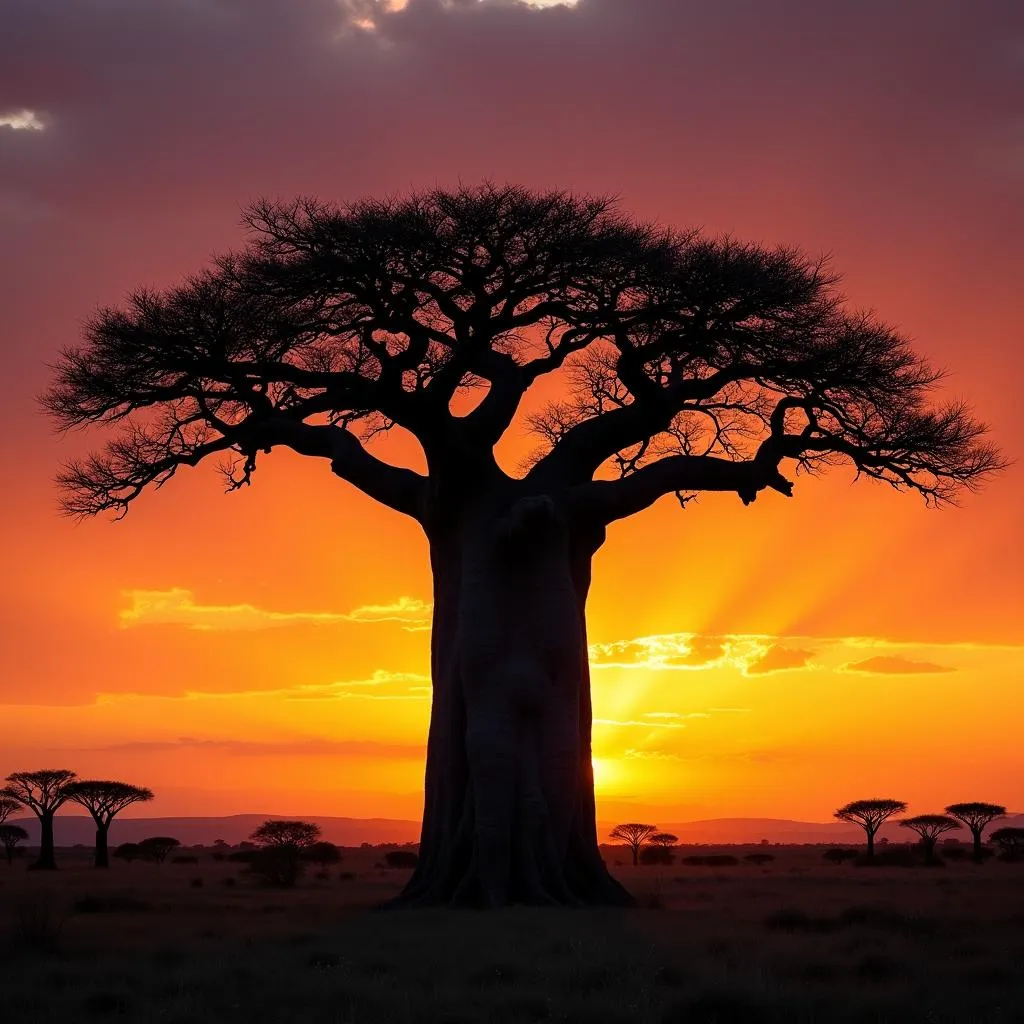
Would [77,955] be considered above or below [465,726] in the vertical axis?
below

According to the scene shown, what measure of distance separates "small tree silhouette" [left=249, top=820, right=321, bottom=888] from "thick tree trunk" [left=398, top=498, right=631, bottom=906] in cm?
1225

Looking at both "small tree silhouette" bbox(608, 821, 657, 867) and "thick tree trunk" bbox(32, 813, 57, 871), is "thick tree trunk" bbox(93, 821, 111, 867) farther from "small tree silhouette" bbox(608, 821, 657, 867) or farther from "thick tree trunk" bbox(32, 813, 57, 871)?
"small tree silhouette" bbox(608, 821, 657, 867)

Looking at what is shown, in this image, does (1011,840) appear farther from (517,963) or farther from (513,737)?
(517,963)

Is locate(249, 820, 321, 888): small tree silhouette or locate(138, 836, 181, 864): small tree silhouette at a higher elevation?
locate(249, 820, 321, 888): small tree silhouette

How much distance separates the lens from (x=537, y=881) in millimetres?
19047

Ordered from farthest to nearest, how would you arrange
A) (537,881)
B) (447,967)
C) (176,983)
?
(537,881)
(447,967)
(176,983)

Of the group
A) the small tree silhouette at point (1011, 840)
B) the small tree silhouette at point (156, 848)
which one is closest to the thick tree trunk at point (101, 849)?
the small tree silhouette at point (156, 848)

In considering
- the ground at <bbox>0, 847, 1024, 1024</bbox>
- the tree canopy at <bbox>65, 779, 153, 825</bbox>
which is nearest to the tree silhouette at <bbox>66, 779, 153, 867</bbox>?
the tree canopy at <bbox>65, 779, 153, 825</bbox>

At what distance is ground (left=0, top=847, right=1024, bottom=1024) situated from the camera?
407 inches

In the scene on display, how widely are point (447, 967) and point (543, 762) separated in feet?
23.6

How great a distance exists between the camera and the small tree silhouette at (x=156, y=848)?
1978 inches

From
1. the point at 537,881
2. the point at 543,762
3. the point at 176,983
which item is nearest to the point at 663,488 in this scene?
the point at 543,762

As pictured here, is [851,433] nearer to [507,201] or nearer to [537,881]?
[507,201]

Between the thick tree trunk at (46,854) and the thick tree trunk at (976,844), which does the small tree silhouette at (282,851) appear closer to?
the thick tree trunk at (46,854)
